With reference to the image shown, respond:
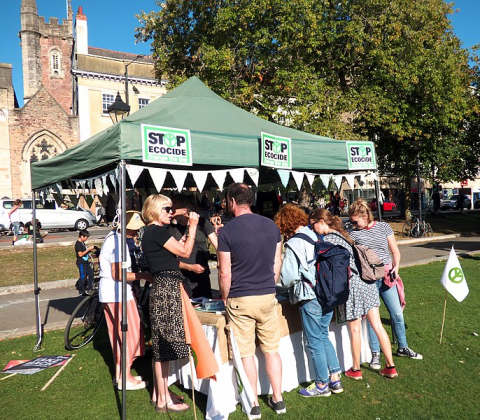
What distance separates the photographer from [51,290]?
34.0 ft

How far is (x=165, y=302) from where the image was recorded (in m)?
3.92

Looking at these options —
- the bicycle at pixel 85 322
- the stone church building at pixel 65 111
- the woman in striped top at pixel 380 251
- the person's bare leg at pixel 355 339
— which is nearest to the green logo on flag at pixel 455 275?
the woman in striped top at pixel 380 251

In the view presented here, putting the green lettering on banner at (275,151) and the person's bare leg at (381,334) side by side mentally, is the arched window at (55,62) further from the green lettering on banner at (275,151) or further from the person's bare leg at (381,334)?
the person's bare leg at (381,334)

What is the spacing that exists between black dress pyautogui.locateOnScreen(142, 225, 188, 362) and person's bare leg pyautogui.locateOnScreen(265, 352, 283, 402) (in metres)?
0.74

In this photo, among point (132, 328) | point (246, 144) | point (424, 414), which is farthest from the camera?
point (246, 144)

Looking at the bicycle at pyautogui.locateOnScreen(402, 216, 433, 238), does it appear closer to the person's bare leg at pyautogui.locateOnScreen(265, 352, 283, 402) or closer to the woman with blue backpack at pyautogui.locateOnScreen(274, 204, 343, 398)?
the woman with blue backpack at pyautogui.locateOnScreen(274, 204, 343, 398)

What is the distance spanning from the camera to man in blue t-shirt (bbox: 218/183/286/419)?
3775 millimetres

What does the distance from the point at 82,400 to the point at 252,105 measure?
45.3 ft

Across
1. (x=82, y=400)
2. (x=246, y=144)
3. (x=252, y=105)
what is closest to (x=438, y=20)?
(x=252, y=105)

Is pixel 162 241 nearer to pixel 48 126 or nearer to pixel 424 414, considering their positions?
pixel 424 414

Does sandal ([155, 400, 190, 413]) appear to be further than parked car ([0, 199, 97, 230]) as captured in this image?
No

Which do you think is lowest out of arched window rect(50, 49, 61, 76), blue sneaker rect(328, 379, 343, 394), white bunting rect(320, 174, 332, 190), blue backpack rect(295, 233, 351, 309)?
blue sneaker rect(328, 379, 343, 394)

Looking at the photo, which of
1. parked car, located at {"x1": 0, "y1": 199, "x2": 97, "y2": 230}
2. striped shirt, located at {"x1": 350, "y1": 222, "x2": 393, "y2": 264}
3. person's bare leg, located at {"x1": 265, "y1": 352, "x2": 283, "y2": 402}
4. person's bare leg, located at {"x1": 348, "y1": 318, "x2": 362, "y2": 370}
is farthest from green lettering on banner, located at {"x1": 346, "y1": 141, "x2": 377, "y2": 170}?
parked car, located at {"x1": 0, "y1": 199, "x2": 97, "y2": 230}

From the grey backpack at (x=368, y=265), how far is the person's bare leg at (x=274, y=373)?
1.28m
